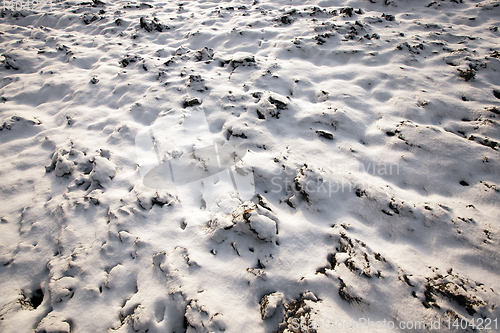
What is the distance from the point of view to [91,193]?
7.05 feet

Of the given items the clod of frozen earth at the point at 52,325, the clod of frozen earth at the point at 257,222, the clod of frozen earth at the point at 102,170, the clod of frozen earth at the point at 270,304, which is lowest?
the clod of frozen earth at the point at 270,304

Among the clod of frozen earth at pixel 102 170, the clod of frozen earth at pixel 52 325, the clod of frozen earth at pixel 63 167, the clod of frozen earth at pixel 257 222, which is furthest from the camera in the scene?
the clod of frozen earth at pixel 63 167

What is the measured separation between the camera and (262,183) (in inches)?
85.1

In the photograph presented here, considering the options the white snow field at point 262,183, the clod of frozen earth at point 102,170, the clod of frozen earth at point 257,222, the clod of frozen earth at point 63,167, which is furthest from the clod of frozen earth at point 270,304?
the clod of frozen earth at point 63,167

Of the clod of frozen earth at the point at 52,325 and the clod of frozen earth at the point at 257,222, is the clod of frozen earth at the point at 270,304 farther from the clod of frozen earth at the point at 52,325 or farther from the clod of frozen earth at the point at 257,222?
the clod of frozen earth at the point at 52,325

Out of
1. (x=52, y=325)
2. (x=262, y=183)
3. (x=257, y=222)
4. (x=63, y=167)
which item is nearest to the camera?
(x=52, y=325)

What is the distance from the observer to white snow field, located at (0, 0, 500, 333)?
1.48 m

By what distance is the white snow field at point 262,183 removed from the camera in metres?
1.48

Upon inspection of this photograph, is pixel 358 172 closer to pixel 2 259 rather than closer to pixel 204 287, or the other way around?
pixel 204 287

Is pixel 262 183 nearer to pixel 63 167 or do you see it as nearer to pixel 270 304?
pixel 270 304

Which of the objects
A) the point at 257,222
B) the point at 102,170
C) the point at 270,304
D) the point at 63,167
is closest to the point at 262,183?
the point at 257,222

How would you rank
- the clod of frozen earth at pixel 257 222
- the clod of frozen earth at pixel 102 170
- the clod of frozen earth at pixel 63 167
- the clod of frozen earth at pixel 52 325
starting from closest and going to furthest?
the clod of frozen earth at pixel 52 325
the clod of frozen earth at pixel 257 222
the clod of frozen earth at pixel 102 170
the clod of frozen earth at pixel 63 167

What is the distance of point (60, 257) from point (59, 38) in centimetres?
496

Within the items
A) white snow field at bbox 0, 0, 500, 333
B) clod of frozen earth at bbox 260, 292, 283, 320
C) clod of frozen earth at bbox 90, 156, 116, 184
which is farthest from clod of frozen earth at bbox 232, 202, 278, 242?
clod of frozen earth at bbox 90, 156, 116, 184
